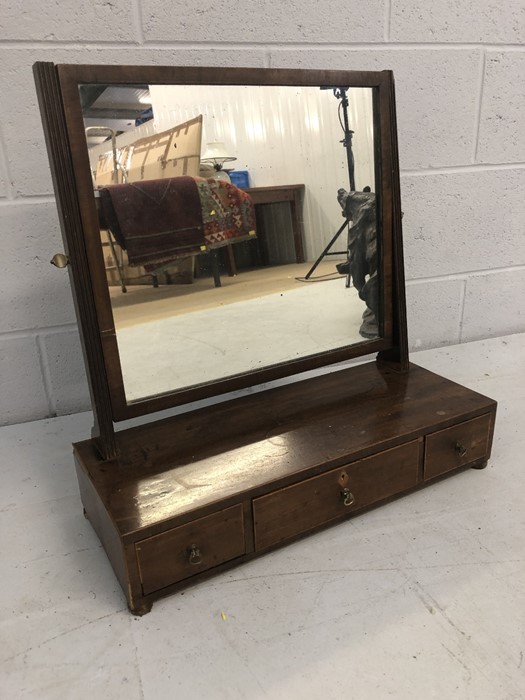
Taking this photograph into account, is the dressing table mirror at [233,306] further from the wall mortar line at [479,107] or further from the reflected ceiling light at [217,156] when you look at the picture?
the wall mortar line at [479,107]

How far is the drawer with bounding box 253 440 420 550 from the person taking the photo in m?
0.80

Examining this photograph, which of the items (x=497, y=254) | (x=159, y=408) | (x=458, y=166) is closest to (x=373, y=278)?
(x=159, y=408)

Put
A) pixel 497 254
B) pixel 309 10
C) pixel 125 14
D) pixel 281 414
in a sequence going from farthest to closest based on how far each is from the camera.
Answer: pixel 497 254, pixel 309 10, pixel 125 14, pixel 281 414

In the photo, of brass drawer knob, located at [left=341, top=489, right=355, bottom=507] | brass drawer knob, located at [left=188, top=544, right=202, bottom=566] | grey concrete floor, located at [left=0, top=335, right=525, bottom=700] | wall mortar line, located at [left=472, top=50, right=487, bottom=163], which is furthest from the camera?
wall mortar line, located at [left=472, top=50, right=487, bottom=163]

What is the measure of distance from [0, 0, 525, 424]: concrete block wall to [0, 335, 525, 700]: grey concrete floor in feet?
1.49

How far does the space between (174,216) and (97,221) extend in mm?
138

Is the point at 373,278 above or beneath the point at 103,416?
above

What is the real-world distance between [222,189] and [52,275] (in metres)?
0.51

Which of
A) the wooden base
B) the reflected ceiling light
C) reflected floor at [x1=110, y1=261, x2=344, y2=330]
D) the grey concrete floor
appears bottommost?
the grey concrete floor

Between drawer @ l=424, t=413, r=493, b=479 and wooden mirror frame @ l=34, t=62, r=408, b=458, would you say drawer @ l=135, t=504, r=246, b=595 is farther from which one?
drawer @ l=424, t=413, r=493, b=479

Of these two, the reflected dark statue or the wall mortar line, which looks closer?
the reflected dark statue

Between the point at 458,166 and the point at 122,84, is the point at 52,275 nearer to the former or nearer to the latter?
the point at 122,84

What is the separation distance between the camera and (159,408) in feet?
2.94

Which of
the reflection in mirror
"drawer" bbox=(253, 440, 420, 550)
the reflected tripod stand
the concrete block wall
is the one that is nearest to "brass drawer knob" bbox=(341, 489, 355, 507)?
"drawer" bbox=(253, 440, 420, 550)
